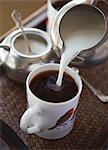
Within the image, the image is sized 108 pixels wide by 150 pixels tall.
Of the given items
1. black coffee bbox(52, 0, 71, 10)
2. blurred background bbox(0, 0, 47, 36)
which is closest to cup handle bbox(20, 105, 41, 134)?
black coffee bbox(52, 0, 71, 10)

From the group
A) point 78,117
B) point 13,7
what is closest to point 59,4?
point 78,117

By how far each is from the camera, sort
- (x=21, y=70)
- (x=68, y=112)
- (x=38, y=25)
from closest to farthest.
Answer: (x=68, y=112) → (x=21, y=70) → (x=38, y=25)

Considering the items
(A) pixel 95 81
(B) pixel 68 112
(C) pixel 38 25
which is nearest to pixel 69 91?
(B) pixel 68 112

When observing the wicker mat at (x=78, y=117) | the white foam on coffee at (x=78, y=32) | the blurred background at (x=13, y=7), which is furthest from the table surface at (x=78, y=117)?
the blurred background at (x=13, y=7)

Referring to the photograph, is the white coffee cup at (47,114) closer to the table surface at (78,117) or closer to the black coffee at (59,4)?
the table surface at (78,117)

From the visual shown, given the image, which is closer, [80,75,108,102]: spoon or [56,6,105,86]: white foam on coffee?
[56,6,105,86]: white foam on coffee

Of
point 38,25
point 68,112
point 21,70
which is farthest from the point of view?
point 38,25

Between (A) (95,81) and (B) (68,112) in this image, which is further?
(A) (95,81)

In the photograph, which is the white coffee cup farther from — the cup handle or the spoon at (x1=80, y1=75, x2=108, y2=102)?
the spoon at (x1=80, y1=75, x2=108, y2=102)

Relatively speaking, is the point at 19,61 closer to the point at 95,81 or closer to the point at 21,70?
the point at 21,70
